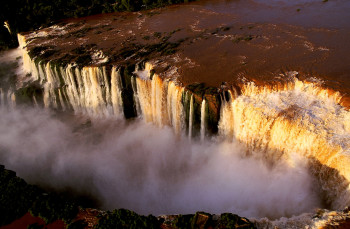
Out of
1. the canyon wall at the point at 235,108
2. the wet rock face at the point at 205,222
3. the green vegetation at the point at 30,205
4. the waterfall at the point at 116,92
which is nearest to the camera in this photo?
the wet rock face at the point at 205,222

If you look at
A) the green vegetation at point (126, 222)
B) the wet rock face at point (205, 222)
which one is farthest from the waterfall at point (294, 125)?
the green vegetation at point (126, 222)

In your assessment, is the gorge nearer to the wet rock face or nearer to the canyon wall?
the canyon wall

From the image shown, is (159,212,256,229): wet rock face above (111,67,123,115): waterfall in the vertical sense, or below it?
below

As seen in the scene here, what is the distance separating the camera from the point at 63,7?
29.0 meters

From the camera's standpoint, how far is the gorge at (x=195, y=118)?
11.2 meters

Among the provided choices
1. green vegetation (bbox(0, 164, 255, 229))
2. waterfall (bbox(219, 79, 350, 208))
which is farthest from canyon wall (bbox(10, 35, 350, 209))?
green vegetation (bbox(0, 164, 255, 229))

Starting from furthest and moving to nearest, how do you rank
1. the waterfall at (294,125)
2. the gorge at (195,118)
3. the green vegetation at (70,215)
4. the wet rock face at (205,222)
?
the gorge at (195,118) → the waterfall at (294,125) → the green vegetation at (70,215) → the wet rock face at (205,222)

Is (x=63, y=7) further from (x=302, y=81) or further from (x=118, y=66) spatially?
(x=302, y=81)

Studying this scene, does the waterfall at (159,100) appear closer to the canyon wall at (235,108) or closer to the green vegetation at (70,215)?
the canyon wall at (235,108)

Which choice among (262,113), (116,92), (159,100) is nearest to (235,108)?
(262,113)

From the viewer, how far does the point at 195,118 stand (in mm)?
13891

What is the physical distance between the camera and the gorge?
36.8 ft

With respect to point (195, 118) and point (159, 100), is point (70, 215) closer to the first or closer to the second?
point (195, 118)

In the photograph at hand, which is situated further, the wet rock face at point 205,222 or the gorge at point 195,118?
the gorge at point 195,118
